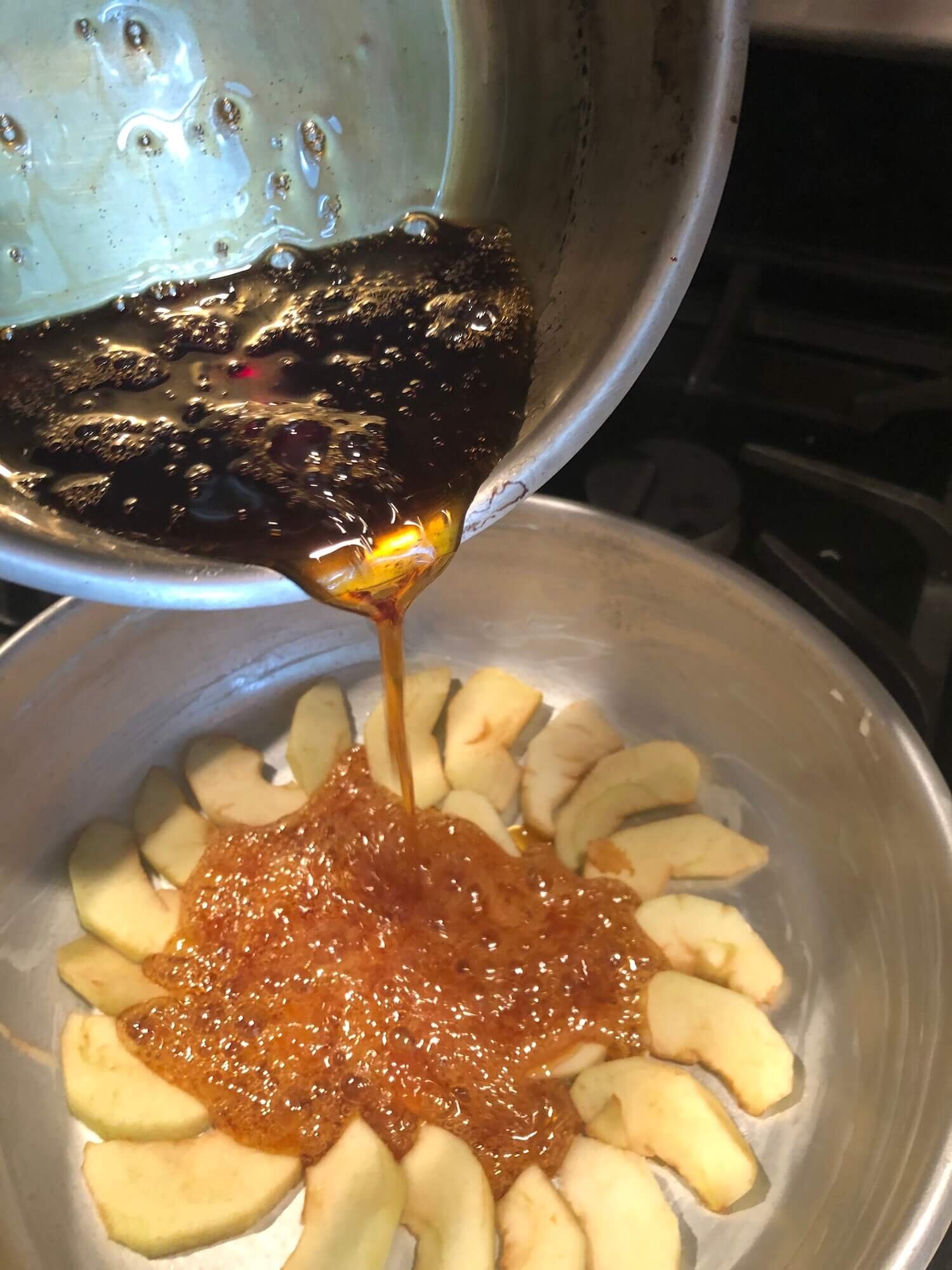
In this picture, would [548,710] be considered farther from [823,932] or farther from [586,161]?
[586,161]

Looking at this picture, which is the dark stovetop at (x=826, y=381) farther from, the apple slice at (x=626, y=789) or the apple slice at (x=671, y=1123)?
the apple slice at (x=671, y=1123)

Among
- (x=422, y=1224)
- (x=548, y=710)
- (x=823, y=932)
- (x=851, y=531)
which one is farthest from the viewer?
(x=548, y=710)

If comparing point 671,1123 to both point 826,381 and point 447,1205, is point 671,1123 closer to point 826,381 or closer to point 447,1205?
point 447,1205

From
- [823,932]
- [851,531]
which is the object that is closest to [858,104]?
[851,531]

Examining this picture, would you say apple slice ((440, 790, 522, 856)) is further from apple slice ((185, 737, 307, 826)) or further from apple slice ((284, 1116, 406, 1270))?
apple slice ((284, 1116, 406, 1270))

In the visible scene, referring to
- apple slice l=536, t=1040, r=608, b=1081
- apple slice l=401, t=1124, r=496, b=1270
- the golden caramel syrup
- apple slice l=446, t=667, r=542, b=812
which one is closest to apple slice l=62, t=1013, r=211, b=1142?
apple slice l=401, t=1124, r=496, b=1270

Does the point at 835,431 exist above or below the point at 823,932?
above

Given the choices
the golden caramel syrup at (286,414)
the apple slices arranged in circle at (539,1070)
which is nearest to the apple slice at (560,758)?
the apple slices arranged in circle at (539,1070)
